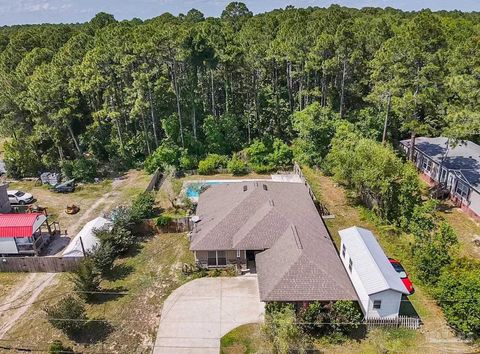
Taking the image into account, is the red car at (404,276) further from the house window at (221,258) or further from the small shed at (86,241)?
the small shed at (86,241)

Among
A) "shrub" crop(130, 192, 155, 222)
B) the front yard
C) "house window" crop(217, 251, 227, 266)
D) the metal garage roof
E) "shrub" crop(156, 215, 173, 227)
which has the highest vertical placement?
the metal garage roof

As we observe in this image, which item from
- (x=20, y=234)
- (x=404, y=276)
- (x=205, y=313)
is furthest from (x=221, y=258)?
(x=20, y=234)

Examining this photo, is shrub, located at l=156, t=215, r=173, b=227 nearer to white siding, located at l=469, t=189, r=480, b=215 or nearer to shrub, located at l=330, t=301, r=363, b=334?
shrub, located at l=330, t=301, r=363, b=334

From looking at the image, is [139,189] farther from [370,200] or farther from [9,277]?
[370,200]

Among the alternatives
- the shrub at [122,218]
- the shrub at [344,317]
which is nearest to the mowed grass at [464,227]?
the shrub at [344,317]

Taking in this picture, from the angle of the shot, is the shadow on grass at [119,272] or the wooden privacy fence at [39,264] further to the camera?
the wooden privacy fence at [39,264]

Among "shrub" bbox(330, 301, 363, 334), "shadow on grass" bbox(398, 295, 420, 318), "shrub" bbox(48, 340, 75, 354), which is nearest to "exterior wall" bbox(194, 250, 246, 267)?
"shrub" bbox(330, 301, 363, 334)

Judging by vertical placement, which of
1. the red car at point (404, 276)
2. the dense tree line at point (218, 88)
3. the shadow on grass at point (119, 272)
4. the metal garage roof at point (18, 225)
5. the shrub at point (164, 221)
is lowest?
the shadow on grass at point (119, 272)

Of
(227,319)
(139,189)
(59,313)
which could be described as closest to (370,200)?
(227,319)
